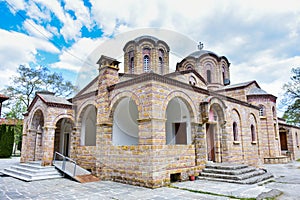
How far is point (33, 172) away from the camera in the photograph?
9711 mm

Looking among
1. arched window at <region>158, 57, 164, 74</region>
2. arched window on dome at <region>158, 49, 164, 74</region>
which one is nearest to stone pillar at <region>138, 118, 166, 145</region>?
arched window at <region>158, 57, 164, 74</region>

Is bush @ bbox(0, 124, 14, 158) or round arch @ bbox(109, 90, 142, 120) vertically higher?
round arch @ bbox(109, 90, 142, 120)

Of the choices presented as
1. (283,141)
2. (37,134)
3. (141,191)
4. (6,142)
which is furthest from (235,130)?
(6,142)

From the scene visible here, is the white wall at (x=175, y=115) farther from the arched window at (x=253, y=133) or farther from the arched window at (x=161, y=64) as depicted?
the arched window at (x=253, y=133)

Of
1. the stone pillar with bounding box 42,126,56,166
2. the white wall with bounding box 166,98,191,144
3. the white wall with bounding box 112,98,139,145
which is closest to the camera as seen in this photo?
the white wall with bounding box 166,98,191,144

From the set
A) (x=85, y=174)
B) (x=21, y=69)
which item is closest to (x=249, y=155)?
(x=85, y=174)

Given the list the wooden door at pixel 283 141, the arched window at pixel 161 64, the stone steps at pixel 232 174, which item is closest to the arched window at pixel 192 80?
the arched window at pixel 161 64

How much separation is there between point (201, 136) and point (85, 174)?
5256 mm

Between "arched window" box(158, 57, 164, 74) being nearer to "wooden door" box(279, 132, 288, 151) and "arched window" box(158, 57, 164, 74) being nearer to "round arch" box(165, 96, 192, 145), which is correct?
"round arch" box(165, 96, 192, 145)

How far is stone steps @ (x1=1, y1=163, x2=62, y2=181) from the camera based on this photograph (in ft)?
30.6

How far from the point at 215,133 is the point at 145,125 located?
15.3 feet

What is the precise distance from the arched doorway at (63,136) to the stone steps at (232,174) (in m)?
8.47

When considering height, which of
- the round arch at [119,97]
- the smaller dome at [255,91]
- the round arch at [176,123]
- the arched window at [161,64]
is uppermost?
the arched window at [161,64]

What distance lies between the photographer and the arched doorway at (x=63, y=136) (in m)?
13.4
